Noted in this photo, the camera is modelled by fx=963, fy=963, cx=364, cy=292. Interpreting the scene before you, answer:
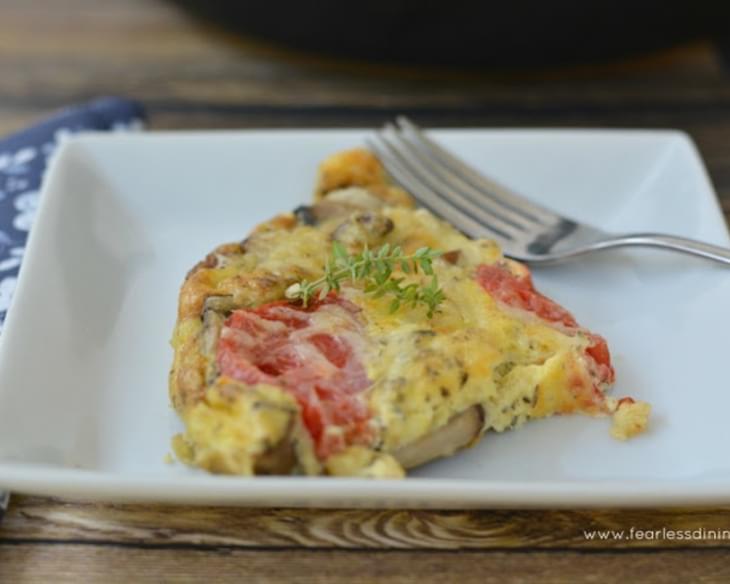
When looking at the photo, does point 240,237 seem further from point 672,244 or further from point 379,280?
point 672,244

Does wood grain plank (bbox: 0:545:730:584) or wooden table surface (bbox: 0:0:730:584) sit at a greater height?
wooden table surface (bbox: 0:0:730:584)

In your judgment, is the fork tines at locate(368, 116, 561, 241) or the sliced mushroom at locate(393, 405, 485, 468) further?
the fork tines at locate(368, 116, 561, 241)

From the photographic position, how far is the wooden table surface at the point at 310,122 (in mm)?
1574

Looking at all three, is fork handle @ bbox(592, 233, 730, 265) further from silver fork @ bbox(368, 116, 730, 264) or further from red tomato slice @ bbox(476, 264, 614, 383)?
red tomato slice @ bbox(476, 264, 614, 383)

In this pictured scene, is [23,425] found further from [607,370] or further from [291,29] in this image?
[291,29]

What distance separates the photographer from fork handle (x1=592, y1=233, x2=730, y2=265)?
6.48 feet

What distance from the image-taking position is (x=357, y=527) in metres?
1.62

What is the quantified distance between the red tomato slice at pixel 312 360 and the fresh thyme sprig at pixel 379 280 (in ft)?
0.12

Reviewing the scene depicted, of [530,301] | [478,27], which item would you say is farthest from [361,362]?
[478,27]

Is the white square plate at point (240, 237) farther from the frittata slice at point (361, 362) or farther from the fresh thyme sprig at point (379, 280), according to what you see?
the fresh thyme sprig at point (379, 280)

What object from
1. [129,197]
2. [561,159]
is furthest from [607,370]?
[129,197]

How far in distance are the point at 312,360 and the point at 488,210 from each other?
2.55 ft

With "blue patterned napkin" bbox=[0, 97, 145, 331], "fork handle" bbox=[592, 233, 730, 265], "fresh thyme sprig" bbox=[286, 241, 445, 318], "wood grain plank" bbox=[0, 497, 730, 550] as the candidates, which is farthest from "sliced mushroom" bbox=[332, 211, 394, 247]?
"blue patterned napkin" bbox=[0, 97, 145, 331]

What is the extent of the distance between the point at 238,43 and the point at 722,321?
207 centimetres
